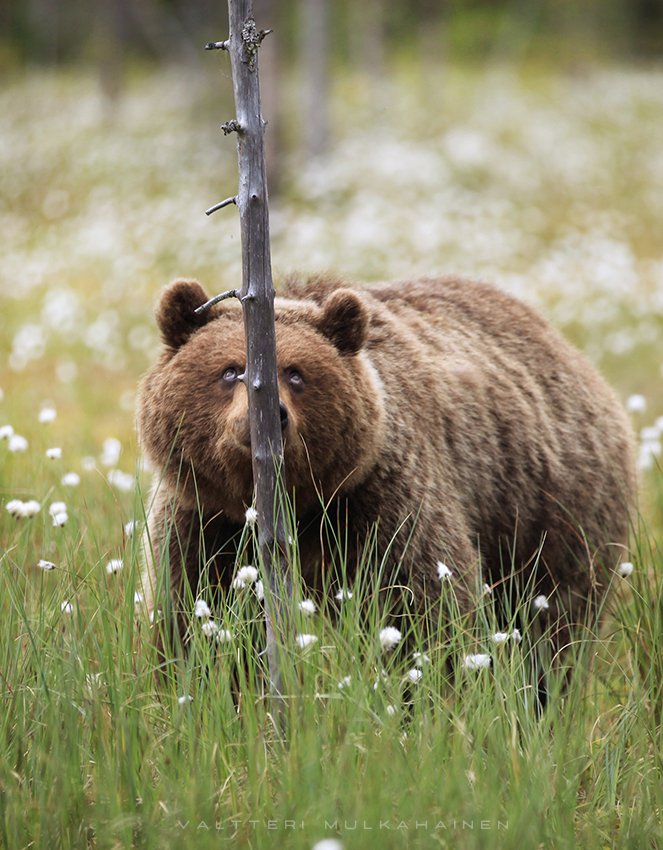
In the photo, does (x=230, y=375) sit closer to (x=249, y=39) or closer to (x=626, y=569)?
(x=249, y=39)

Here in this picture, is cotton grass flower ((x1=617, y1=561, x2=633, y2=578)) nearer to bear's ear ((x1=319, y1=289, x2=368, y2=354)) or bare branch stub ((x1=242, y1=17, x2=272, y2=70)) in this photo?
bear's ear ((x1=319, y1=289, x2=368, y2=354))

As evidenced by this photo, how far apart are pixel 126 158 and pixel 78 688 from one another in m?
21.0

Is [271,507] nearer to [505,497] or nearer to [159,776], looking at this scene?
[159,776]

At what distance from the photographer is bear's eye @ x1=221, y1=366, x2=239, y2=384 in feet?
13.1

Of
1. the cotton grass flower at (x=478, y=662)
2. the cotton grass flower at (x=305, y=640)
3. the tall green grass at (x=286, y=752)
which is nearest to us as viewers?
the tall green grass at (x=286, y=752)

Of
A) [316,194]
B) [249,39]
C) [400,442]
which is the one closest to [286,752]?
[400,442]

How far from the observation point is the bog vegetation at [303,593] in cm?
289

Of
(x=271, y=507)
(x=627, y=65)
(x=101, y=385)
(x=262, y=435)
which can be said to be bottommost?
(x=101, y=385)

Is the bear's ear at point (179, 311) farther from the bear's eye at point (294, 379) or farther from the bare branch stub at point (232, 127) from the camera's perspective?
the bare branch stub at point (232, 127)

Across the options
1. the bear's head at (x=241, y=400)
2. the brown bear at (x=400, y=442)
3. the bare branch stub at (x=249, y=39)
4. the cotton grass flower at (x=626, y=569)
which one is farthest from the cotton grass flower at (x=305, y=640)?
the bare branch stub at (x=249, y=39)

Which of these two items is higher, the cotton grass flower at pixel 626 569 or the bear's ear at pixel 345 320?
the bear's ear at pixel 345 320

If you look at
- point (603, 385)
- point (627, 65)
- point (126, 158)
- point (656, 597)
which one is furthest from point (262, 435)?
point (627, 65)

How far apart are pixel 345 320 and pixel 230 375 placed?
507mm

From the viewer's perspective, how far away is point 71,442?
25.3 ft
